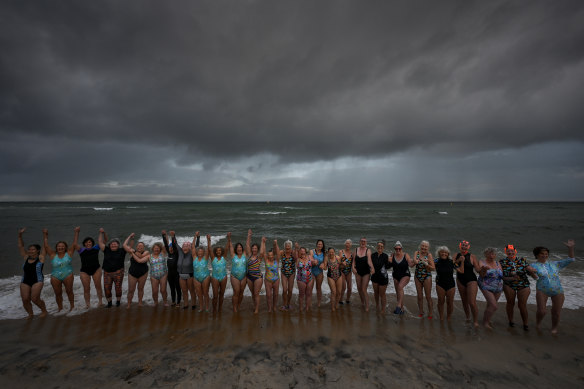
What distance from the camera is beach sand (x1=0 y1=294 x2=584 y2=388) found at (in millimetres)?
3902

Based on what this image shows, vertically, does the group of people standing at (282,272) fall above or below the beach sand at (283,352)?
above

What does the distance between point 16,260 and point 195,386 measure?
14860 millimetres

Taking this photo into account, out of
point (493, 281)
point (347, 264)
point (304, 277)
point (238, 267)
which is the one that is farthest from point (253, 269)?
point (493, 281)

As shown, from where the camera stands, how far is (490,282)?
5.56m

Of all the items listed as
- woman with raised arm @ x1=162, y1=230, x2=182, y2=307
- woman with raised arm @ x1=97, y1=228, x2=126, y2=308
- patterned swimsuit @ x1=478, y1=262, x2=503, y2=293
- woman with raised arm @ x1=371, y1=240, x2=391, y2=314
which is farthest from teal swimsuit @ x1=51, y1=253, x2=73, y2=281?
patterned swimsuit @ x1=478, y1=262, x2=503, y2=293

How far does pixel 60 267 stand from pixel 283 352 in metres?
6.57

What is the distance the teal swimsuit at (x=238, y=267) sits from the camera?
20.7 ft

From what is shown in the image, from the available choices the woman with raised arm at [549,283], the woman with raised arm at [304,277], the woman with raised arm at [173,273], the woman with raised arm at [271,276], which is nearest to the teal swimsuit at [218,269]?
the woman with raised arm at [271,276]

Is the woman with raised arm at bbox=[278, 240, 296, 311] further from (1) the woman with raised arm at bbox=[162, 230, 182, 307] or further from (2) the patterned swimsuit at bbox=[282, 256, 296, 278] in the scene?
(1) the woman with raised arm at bbox=[162, 230, 182, 307]

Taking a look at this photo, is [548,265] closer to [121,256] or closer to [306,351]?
[306,351]

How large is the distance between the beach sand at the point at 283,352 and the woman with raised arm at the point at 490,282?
1.39 feet

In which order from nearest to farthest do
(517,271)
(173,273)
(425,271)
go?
(517,271)
(425,271)
(173,273)

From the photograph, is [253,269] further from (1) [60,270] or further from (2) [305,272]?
(1) [60,270]

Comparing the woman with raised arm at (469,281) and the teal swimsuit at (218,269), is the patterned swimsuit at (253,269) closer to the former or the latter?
the teal swimsuit at (218,269)
